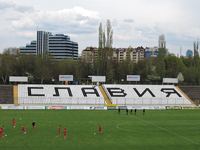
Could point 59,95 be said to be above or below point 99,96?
above

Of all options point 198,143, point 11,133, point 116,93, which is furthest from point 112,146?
point 116,93

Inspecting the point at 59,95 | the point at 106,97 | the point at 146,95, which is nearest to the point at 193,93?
the point at 146,95

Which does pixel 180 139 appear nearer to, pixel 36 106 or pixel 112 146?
pixel 112 146

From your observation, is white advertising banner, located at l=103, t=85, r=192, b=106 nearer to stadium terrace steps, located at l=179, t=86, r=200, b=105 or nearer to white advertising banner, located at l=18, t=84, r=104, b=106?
stadium terrace steps, located at l=179, t=86, r=200, b=105

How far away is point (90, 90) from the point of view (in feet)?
306

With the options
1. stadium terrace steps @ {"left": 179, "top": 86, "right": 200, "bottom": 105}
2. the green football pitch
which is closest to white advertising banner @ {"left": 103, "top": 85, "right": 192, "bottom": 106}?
stadium terrace steps @ {"left": 179, "top": 86, "right": 200, "bottom": 105}

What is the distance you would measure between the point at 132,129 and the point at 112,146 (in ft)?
41.7

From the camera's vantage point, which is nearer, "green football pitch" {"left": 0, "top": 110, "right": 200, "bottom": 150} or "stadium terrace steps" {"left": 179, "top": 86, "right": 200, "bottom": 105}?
"green football pitch" {"left": 0, "top": 110, "right": 200, "bottom": 150}

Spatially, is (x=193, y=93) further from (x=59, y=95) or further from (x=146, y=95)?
(x=59, y=95)

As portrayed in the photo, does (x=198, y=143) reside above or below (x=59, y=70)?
below

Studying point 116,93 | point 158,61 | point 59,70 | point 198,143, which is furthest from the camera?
point 59,70

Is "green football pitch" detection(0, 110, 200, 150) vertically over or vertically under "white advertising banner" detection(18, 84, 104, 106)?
under

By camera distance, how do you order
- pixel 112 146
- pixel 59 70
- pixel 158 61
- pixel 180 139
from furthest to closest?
pixel 59 70, pixel 158 61, pixel 180 139, pixel 112 146

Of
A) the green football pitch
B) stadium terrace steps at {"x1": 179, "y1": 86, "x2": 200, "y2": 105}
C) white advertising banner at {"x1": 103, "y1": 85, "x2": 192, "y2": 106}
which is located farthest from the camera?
stadium terrace steps at {"x1": 179, "y1": 86, "x2": 200, "y2": 105}
